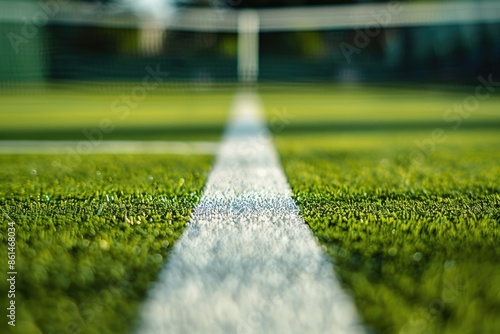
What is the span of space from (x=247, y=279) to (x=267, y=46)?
22034 mm

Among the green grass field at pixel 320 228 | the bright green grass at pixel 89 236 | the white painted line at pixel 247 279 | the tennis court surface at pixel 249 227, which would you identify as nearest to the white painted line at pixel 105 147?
the tennis court surface at pixel 249 227

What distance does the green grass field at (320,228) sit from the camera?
4.32 ft

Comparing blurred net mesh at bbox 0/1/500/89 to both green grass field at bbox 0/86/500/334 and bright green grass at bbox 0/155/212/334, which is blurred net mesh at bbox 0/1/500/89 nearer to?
green grass field at bbox 0/86/500/334

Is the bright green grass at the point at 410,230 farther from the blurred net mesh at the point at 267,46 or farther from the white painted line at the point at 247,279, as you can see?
the blurred net mesh at the point at 267,46

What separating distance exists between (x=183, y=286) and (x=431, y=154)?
324cm

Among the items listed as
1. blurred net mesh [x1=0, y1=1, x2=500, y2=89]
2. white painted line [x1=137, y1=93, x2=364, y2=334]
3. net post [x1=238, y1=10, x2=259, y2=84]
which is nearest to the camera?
white painted line [x1=137, y1=93, x2=364, y2=334]

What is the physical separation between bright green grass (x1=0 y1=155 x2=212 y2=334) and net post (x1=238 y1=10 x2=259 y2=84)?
1603cm

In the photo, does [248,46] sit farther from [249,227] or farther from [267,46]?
[249,227]

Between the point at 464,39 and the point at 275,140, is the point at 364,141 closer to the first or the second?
the point at 275,140

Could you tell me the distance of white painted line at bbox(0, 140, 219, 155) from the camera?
14.3 feet

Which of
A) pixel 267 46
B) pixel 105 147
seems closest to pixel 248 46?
pixel 267 46

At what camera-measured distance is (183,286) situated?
1441mm

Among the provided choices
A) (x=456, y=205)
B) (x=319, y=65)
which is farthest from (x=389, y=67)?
(x=456, y=205)

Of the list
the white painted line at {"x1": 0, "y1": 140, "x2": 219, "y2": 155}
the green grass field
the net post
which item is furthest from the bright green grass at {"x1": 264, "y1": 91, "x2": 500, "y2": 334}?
the net post
